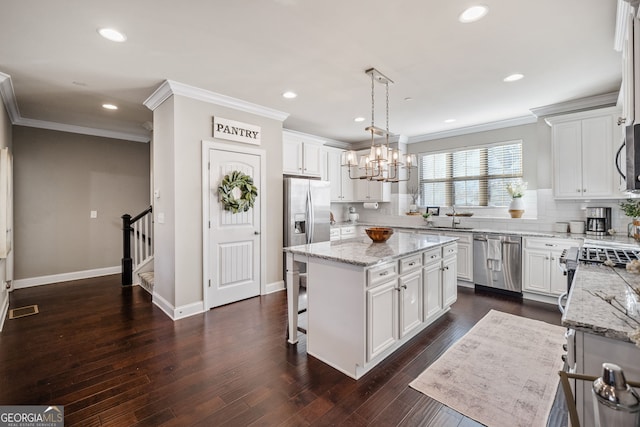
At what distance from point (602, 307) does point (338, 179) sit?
5181 mm

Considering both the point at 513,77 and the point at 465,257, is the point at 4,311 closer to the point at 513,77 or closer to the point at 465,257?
the point at 465,257

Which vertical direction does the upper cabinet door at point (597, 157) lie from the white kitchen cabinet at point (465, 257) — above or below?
above

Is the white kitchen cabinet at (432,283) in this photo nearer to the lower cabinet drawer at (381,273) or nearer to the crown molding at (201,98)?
the lower cabinet drawer at (381,273)

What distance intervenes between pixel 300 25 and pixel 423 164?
440 centimetres

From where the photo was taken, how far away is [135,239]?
492cm

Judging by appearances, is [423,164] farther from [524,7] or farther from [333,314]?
[333,314]

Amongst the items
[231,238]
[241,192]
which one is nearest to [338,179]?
[241,192]

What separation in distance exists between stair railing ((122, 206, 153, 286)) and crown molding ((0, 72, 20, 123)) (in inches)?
76.6

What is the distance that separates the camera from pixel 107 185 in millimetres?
5445

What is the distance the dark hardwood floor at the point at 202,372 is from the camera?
1.86m

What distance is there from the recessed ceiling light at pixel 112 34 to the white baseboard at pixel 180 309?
2.74 metres

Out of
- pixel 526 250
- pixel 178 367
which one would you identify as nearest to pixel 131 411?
pixel 178 367

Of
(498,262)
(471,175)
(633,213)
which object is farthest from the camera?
(471,175)

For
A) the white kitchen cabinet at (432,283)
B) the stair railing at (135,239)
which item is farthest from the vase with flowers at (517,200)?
the stair railing at (135,239)
